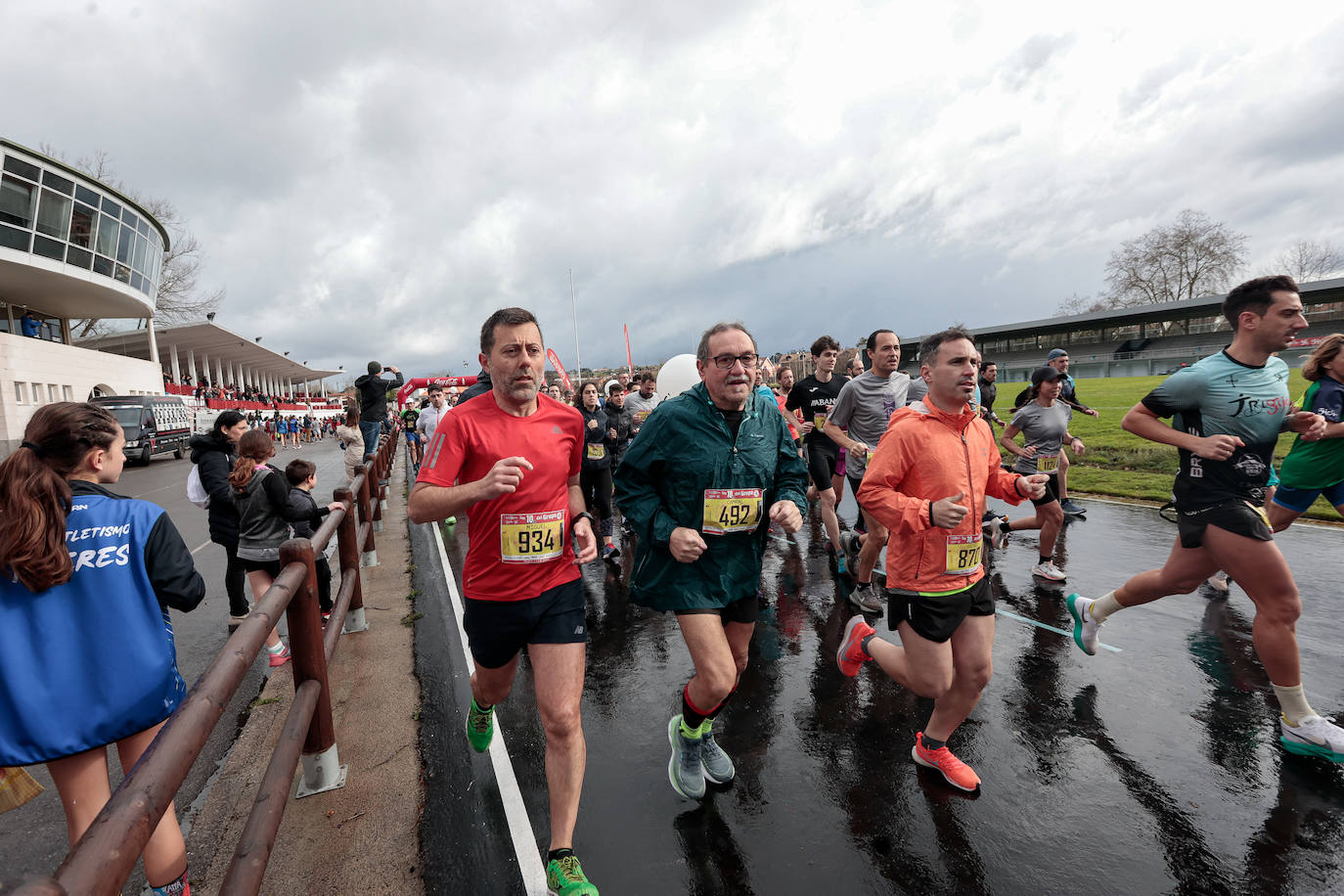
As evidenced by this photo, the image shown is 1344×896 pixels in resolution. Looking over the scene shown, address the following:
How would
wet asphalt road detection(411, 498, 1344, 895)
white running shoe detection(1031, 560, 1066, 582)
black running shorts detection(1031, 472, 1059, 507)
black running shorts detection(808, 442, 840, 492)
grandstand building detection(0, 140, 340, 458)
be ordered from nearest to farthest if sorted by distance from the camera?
wet asphalt road detection(411, 498, 1344, 895) < black running shorts detection(1031, 472, 1059, 507) < white running shoe detection(1031, 560, 1066, 582) < black running shorts detection(808, 442, 840, 492) < grandstand building detection(0, 140, 340, 458)

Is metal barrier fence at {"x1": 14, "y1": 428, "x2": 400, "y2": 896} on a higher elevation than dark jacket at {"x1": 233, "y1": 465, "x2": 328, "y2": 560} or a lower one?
lower

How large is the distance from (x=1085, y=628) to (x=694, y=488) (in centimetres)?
300

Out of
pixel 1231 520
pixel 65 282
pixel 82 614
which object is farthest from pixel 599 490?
pixel 65 282

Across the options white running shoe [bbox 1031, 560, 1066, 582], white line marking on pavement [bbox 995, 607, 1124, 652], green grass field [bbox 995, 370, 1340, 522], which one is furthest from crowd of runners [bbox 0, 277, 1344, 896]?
→ green grass field [bbox 995, 370, 1340, 522]

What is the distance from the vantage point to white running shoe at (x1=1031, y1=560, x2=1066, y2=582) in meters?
5.37

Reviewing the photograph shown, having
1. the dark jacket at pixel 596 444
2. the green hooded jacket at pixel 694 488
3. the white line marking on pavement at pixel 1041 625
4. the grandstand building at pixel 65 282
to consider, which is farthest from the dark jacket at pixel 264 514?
the grandstand building at pixel 65 282

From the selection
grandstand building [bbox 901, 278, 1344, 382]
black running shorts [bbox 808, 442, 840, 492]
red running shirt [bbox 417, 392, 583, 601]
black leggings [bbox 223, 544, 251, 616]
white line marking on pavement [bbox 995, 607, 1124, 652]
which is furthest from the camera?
grandstand building [bbox 901, 278, 1344, 382]

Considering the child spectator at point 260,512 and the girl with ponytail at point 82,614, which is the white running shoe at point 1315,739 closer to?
the girl with ponytail at point 82,614

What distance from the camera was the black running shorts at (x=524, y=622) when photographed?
2.52 meters

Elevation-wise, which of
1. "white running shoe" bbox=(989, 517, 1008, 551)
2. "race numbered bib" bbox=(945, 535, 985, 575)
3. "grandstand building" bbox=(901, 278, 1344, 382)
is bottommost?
"white running shoe" bbox=(989, 517, 1008, 551)

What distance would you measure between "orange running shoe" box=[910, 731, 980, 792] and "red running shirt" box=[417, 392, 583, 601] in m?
1.90

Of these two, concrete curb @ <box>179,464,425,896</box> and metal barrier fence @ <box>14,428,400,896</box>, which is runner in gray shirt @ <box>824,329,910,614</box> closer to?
concrete curb @ <box>179,464,425,896</box>

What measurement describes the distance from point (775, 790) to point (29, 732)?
8.91 feet

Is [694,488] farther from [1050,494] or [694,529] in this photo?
[1050,494]
